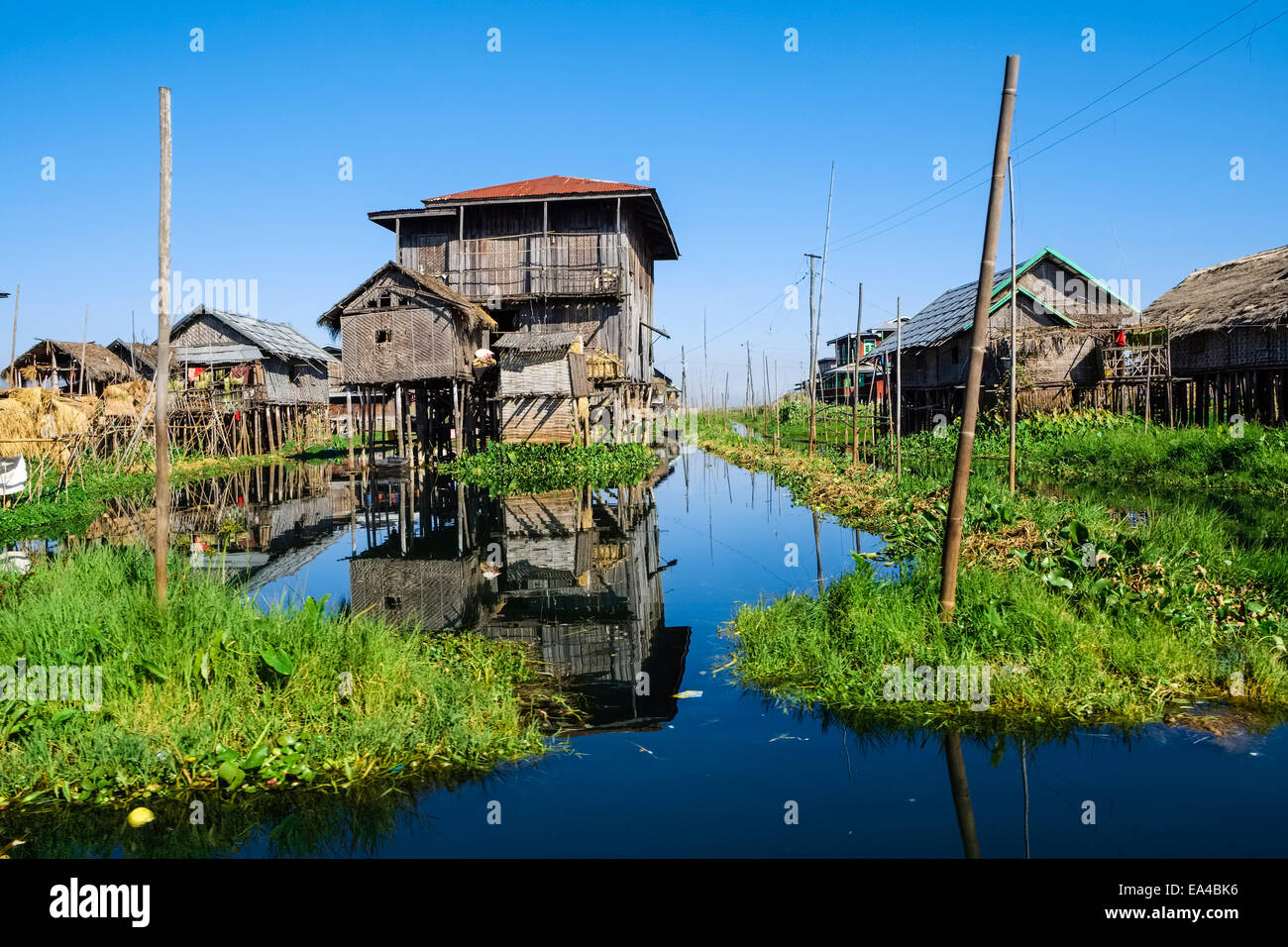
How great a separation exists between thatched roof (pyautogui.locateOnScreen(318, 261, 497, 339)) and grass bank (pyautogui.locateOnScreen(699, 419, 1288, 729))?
1903 cm

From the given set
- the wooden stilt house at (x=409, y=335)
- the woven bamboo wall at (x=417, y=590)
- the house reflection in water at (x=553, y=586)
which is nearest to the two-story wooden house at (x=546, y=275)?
the wooden stilt house at (x=409, y=335)

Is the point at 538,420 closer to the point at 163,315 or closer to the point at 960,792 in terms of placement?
the point at 163,315

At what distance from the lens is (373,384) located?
26812 millimetres

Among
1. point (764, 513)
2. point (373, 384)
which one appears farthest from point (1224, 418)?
point (373, 384)

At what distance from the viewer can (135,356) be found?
34719 millimetres

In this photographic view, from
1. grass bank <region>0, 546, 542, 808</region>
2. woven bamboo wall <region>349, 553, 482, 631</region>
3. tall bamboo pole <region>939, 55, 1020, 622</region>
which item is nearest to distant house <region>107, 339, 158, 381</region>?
woven bamboo wall <region>349, 553, 482, 631</region>

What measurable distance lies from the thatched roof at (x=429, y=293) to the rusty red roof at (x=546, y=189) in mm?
3064

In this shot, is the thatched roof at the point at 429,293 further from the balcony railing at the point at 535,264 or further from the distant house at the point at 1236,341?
the distant house at the point at 1236,341

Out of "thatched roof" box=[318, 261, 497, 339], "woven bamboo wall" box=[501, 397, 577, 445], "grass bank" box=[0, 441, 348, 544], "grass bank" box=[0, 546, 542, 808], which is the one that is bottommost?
"grass bank" box=[0, 546, 542, 808]

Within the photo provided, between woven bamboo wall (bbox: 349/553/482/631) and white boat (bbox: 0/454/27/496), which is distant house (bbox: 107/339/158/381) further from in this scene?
woven bamboo wall (bbox: 349/553/482/631)

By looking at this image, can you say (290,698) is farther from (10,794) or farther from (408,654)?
(10,794)

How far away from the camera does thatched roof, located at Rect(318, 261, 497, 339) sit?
24.9 m
